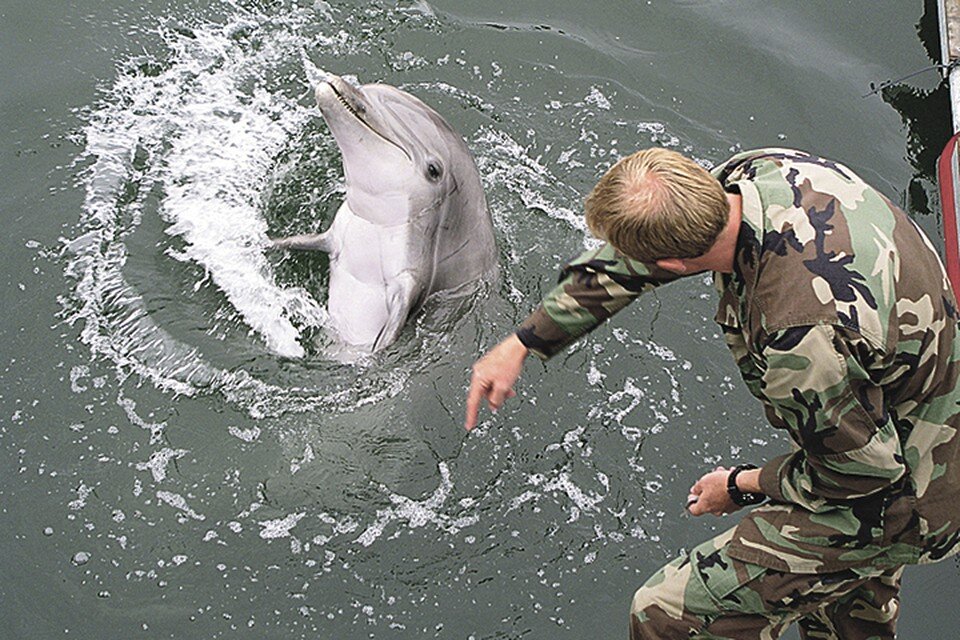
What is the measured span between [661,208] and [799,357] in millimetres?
680

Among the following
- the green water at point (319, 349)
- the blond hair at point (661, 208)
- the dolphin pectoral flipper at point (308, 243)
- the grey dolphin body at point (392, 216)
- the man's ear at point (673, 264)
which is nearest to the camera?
the blond hair at point (661, 208)

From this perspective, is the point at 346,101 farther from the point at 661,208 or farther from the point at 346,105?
the point at 661,208

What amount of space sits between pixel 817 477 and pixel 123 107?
19.6ft

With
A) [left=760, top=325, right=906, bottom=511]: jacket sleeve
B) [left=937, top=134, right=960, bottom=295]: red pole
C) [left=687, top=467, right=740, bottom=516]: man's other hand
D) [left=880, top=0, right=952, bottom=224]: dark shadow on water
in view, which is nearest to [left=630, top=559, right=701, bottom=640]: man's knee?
[left=687, top=467, right=740, bottom=516]: man's other hand

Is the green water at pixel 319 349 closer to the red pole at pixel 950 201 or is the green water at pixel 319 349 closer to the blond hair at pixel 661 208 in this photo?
the red pole at pixel 950 201

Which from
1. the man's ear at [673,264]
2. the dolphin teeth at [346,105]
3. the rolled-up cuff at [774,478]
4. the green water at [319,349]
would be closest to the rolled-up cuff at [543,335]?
the man's ear at [673,264]

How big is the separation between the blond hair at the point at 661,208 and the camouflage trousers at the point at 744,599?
57.5 inches

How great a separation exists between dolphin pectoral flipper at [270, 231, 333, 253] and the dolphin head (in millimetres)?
334

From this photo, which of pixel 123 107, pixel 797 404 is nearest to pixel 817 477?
pixel 797 404

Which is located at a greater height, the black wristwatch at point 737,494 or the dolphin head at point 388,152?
the dolphin head at point 388,152

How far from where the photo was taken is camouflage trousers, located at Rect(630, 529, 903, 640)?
4137 mm

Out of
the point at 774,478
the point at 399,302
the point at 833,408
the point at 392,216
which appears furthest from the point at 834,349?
the point at 392,216

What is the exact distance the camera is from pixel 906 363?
3.62 m

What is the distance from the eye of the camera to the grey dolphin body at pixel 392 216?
6.19 m
